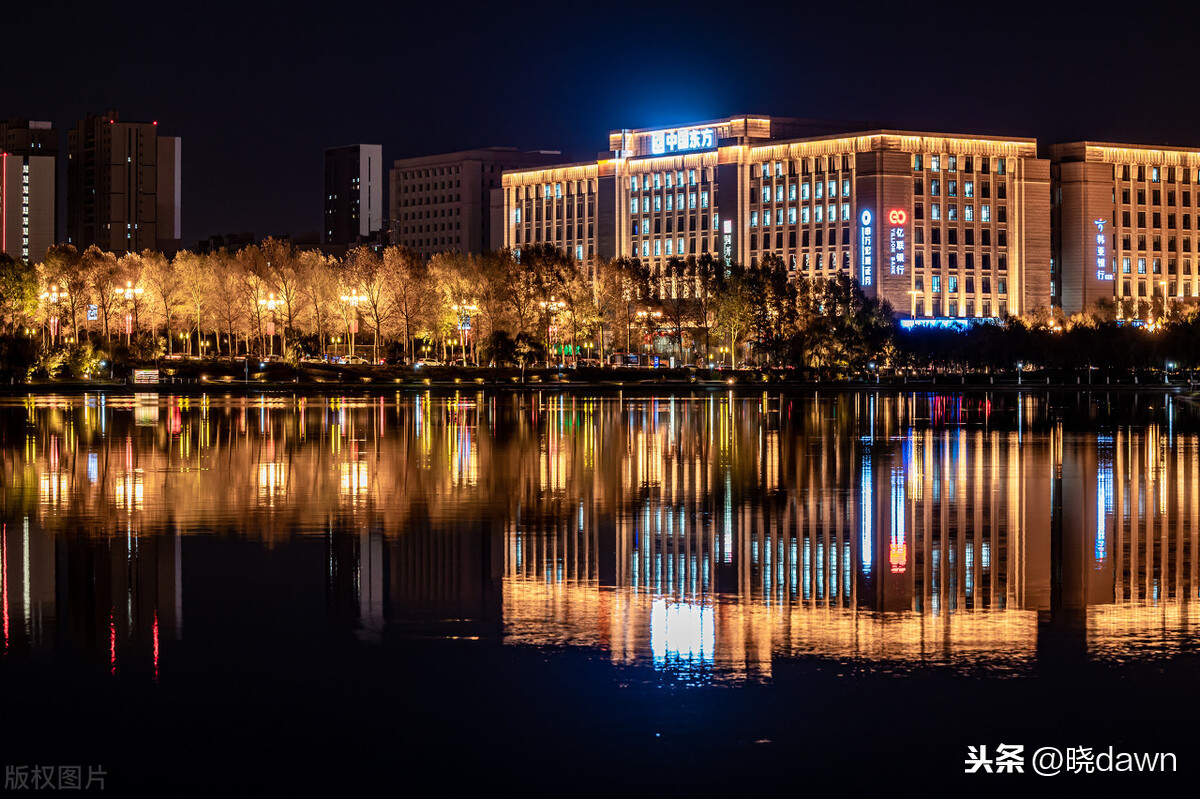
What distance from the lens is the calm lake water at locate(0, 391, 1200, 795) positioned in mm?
10828

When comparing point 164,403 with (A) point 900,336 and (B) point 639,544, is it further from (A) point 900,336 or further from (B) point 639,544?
(A) point 900,336

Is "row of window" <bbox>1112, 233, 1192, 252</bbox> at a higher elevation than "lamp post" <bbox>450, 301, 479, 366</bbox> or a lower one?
higher

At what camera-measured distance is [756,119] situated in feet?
616

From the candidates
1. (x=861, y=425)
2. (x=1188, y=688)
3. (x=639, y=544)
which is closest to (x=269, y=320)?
(x=861, y=425)

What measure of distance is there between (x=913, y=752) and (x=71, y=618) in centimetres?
850

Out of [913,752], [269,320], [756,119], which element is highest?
[756,119]

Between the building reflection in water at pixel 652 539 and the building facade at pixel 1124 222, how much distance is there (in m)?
142

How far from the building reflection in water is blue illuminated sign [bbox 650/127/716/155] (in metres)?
149

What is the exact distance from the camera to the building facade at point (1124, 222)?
179m

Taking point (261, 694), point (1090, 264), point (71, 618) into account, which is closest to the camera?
point (261, 694)

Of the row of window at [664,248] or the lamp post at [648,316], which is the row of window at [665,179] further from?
the lamp post at [648,316]

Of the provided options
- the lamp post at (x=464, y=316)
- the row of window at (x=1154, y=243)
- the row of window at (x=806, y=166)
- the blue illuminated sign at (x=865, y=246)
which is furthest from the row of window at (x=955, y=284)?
the lamp post at (x=464, y=316)

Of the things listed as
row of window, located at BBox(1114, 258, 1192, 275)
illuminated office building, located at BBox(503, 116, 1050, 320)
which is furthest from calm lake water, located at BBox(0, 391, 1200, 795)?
row of window, located at BBox(1114, 258, 1192, 275)

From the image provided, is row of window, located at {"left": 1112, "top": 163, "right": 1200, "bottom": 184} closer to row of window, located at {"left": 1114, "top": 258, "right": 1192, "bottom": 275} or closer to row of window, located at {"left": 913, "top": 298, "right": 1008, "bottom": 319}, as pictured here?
row of window, located at {"left": 1114, "top": 258, "right": 1192, "bottom": 275}
